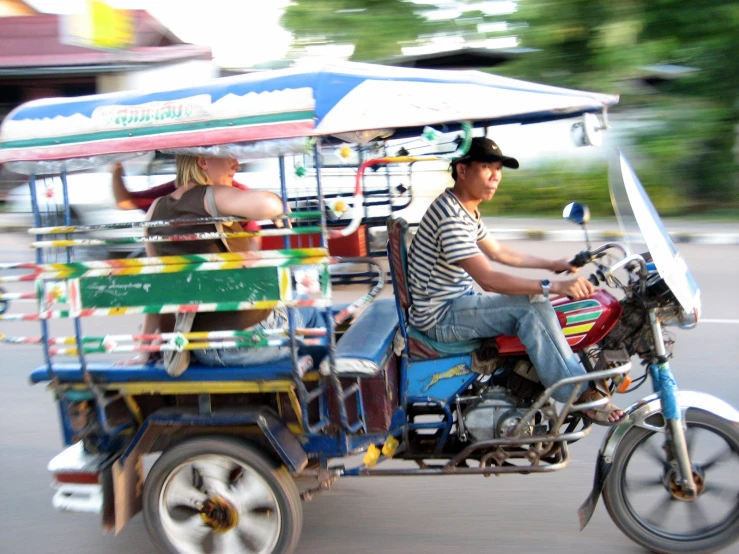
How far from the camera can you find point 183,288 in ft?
9.77

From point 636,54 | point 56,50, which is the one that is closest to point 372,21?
point 636,54

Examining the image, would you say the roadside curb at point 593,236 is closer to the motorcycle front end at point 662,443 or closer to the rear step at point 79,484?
the motorcycle front end at point 662,443

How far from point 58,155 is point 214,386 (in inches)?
41.0

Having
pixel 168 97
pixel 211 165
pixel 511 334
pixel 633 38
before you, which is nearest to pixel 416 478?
pixel 511 334

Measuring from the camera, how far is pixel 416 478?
407cm

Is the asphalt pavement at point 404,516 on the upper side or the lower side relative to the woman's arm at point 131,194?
lower

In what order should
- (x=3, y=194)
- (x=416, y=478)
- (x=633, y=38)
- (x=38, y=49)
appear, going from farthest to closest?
1. (x=38, y=49)
2. (x=3, y=194)
3. (x=633, y=38)
4. (x=416, y=478)

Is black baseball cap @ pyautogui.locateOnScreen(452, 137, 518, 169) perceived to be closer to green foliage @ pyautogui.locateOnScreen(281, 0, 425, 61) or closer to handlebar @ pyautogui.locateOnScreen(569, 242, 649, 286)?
handlebar @ pyautogui.locateOnScreen(569, 242, 649, 286)

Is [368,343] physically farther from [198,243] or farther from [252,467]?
[198,243]

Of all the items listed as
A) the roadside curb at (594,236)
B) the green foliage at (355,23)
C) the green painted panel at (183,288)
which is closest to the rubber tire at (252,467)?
the green painted panel at (183,288)

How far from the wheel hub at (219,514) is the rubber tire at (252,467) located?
194 mm

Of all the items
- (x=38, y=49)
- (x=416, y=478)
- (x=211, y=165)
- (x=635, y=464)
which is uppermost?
(x=38, y=49)

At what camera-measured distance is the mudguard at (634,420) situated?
3.11 metres

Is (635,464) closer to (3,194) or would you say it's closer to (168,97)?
(168,97)
